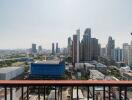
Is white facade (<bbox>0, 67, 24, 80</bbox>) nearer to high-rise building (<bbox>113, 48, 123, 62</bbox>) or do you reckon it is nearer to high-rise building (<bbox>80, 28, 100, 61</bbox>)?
high-rise building (<bbox>80, 28, 100, 61</bbox>)

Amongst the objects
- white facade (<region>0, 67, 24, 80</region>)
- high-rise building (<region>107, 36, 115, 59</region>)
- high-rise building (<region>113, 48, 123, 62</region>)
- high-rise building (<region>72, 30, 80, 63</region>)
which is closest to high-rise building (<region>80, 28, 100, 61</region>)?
high-rise building (<region>72, 30, 80, 63</region>)

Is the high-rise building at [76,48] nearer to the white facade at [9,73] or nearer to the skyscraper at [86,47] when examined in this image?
the skyscraper at [86,47]

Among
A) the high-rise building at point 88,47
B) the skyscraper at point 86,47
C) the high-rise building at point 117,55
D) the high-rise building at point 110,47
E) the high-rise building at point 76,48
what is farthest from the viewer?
the high-rise building at point 110,47

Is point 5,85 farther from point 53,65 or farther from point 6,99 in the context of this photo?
point 53,65

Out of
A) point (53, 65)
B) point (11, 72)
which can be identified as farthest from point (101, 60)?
point (11, 72)

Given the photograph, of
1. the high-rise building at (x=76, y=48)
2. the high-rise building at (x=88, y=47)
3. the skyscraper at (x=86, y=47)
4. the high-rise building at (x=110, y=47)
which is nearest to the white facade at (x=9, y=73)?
the high-rise building at (x=76, y=48)

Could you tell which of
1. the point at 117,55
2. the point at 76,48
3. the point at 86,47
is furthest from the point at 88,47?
the point at 117,55

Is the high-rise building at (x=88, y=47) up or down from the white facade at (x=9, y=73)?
up

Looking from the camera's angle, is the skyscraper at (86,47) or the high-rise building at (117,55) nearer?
the skyscraper at (86,47)
